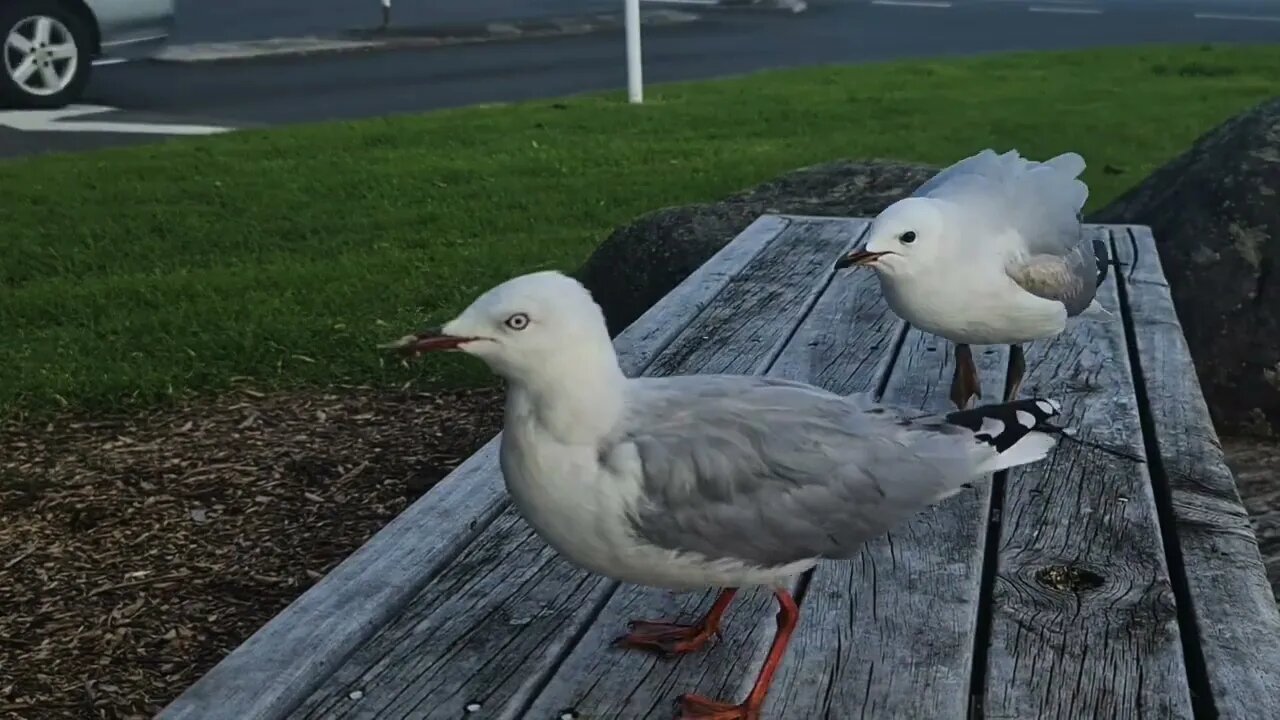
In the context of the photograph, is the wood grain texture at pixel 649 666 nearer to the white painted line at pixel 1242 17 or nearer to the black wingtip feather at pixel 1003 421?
the black wingtip feather at pixel 1003 421

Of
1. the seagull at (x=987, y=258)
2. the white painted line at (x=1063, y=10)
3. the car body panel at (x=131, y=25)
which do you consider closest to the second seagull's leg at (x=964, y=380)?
the seagull at (x=987, y=258)

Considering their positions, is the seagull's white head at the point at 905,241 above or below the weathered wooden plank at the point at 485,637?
above

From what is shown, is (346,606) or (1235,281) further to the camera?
(1235,281)

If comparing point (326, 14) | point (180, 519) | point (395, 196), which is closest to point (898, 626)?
point (180, 519)

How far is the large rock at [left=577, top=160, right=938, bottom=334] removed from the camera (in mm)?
5781

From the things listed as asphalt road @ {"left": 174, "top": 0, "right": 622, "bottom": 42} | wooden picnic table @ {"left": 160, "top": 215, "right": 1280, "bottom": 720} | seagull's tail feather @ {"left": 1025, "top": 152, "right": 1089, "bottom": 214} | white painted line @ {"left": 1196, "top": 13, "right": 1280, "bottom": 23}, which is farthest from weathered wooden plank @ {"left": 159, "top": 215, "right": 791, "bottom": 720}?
white painted line @ {"left": 1196, "top": 13, "right": 1280, "bottom": 23}

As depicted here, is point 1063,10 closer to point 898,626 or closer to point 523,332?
point 898,626

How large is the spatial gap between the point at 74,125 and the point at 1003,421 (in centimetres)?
958

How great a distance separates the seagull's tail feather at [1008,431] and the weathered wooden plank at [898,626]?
22cm

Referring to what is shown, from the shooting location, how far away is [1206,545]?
8.55 feet

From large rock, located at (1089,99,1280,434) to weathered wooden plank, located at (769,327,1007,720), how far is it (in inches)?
101

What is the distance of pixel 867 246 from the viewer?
317cm

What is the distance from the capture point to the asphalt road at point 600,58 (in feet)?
39.8

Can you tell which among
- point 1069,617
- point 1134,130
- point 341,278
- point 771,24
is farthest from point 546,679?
point 771,24
